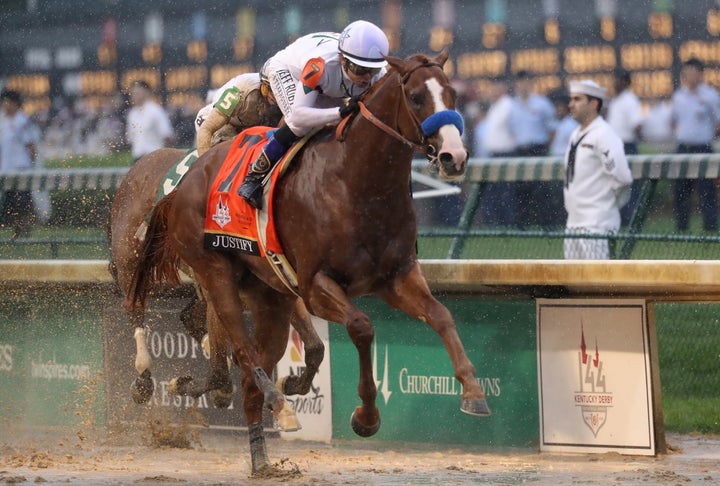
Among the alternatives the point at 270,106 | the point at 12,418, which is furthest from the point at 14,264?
the point at 270,106

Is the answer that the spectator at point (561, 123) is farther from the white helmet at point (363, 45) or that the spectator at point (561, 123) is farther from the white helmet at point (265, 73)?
the white helmet at point (363, 45)

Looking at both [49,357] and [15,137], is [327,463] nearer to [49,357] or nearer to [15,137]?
[49,357]

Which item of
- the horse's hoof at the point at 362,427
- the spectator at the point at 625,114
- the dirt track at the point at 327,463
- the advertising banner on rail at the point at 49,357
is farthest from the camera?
the spectator at the point at 625,114

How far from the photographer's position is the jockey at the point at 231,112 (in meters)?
8.87

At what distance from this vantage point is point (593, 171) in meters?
9.94

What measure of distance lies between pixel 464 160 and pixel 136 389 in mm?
Result: 3503

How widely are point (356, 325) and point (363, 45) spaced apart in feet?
4.59

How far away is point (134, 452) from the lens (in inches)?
370

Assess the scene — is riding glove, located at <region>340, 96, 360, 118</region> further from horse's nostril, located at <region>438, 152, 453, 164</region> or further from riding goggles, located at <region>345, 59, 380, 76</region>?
horse's nostril, located at <region>438, 152, 453, 164</region>

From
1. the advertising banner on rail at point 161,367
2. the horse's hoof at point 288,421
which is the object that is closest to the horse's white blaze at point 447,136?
the horse's hoof at point 288,421

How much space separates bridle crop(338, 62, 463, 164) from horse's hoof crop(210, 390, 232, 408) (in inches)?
100

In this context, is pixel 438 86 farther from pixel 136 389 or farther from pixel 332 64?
pixel 136 389

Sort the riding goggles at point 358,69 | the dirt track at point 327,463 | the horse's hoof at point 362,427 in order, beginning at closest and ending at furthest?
the horse's hoof at point 362,427 < the riding goggles at point 358,69 < the dirt track at point 327,463

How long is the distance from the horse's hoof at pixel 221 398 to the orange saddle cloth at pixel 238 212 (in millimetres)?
1213
